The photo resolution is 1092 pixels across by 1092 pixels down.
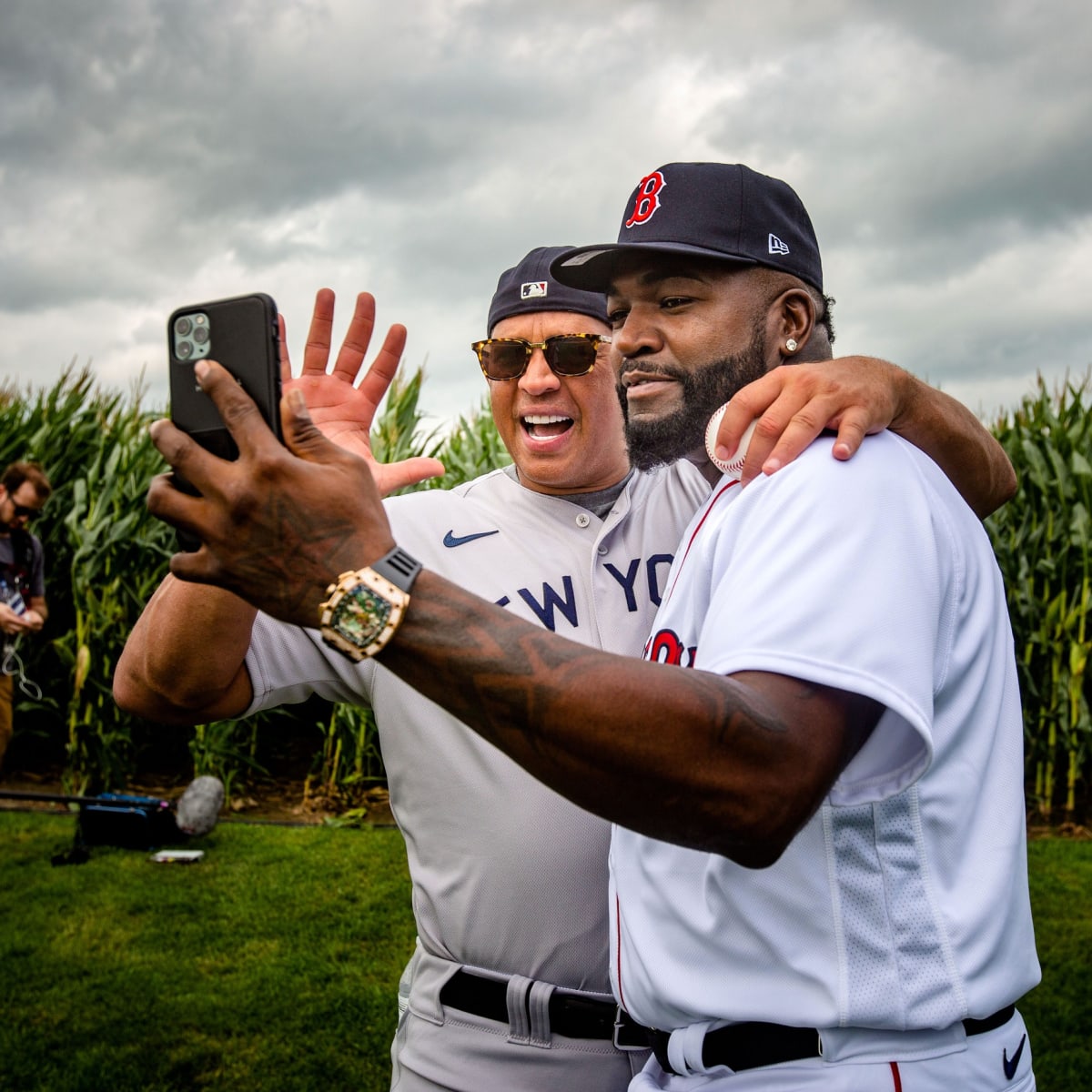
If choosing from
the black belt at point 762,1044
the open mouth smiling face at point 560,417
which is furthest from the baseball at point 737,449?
the open mouth smiling face at point 560,417

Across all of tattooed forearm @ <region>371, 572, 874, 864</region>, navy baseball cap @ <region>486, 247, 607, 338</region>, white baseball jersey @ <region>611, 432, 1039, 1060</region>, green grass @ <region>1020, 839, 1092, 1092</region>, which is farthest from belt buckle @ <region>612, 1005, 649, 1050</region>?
green grass @ <region>1020, 839, 1092, 1092</region>

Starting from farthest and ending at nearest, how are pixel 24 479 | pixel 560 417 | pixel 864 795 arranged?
1. pixel 24 479
2. pixel 560 417
3. pixel 864 795

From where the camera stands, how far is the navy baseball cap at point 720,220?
1.86 m

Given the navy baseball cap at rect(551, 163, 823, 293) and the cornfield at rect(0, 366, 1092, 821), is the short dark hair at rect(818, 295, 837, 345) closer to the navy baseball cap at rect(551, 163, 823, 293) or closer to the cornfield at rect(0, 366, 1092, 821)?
the navy baseball cap at rect(551, 163, 823, 293)

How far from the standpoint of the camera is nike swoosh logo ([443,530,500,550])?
2.26m

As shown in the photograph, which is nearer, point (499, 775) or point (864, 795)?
point (864, 795)

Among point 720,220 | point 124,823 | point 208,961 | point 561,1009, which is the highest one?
point 720,220

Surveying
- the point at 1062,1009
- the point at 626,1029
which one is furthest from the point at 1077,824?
the point at 626,1029

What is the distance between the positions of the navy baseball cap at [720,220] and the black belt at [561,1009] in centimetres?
141

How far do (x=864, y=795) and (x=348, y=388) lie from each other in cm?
144

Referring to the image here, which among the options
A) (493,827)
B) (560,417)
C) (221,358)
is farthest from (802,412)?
(560,417)

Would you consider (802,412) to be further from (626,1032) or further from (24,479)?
(24,479)

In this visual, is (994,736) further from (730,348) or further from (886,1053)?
(730,348)

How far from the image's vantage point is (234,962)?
5375 mm
